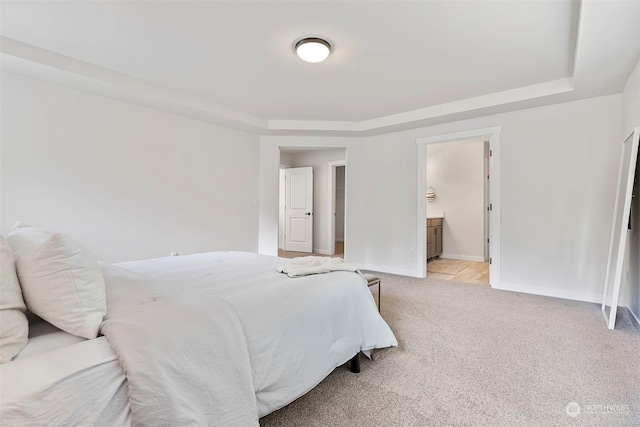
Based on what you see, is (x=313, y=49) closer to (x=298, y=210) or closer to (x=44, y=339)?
(x=44, y=339)

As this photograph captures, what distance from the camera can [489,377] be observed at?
5.94ft

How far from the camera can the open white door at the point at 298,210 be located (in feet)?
22.6

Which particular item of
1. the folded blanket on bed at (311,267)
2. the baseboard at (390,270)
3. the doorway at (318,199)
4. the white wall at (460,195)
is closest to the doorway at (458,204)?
the white wall at (460,195)

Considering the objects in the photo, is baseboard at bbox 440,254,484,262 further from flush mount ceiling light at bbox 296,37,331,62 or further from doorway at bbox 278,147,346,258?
flush mount ceiling light at bbox 296,37,331,62

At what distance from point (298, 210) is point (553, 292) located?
4.89m

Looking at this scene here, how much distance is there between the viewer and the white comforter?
0.99 meters

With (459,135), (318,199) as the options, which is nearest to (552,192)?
(459,135)

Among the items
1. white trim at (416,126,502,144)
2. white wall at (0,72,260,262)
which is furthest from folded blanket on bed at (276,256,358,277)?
white trim at (416,126,502,144)

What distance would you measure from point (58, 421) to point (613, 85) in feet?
14.9

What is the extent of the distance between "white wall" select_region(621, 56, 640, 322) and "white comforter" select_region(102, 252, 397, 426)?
2.47 metres

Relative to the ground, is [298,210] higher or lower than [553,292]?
higher

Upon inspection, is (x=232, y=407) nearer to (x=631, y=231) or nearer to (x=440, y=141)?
(x=631, y=231)

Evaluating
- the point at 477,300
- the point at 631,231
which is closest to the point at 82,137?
the point at 477,300

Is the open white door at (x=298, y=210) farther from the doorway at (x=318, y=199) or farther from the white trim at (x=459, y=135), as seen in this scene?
the white trim at (x=459, y=135)
